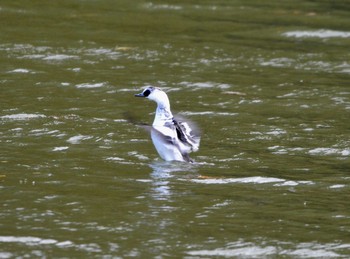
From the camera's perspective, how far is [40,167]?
10648 mm

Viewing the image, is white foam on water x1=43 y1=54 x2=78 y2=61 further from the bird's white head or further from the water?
the bird's white head

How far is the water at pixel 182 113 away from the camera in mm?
8727

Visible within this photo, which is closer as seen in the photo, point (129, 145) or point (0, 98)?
point (129, 145)

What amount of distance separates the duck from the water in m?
0.12

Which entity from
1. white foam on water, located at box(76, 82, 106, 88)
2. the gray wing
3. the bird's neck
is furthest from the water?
the bird's neck

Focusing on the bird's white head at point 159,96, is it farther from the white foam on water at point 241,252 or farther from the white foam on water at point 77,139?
the white foam on water at point 241,252

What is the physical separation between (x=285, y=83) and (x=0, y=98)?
152 inches

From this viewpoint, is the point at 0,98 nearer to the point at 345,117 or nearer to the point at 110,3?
the point at 345,117

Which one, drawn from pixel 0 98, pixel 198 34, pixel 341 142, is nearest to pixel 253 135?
pixel 341 142

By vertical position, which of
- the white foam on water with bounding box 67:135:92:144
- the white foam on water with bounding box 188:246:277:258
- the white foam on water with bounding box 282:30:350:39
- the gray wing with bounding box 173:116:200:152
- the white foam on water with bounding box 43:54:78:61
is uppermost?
the white foam on water with bounding box 43:54:78:61

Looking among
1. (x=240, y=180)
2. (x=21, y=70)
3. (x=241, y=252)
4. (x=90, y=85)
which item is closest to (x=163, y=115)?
(x=240, y=180)

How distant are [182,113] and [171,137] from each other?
2231 mm

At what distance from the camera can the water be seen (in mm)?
8727

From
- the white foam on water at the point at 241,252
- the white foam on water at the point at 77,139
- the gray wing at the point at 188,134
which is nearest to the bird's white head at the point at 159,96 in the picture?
A: the gray wing at the point at 188,134
